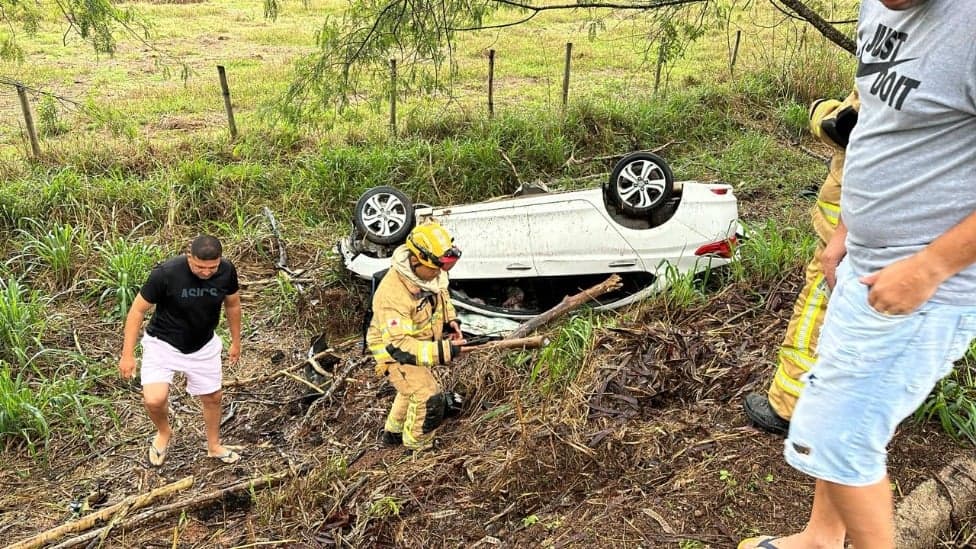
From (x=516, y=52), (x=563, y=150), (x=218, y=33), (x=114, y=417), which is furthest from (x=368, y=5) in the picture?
(x=218, y=33)

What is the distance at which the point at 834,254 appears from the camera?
2.38 metres

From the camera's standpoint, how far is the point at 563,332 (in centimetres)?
446

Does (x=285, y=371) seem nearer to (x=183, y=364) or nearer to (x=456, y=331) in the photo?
(x=183, y=364)

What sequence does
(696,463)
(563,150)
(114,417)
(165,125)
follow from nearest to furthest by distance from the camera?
(696,463)
(114,417)
(563,150)
(165,125)

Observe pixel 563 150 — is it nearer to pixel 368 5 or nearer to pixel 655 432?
pixel 368 5

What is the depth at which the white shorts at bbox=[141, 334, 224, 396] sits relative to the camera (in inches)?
163

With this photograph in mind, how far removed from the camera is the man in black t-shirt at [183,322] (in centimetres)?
401

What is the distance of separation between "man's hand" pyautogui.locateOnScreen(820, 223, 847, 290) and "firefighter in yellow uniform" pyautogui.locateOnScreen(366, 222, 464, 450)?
1917 millimetres

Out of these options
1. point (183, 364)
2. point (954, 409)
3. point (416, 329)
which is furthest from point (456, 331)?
point (954, 409)

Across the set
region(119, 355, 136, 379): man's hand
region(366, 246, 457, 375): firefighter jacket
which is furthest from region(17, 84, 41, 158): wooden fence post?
region(366, 246, 457, 375): firefighter jacket

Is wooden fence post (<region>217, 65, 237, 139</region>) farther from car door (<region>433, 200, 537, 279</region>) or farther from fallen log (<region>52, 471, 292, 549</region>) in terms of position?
fallen log (<region>52, 471, 292, 549</region>)

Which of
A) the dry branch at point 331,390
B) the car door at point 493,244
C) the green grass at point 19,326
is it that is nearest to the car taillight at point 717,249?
the car door at point 493,244

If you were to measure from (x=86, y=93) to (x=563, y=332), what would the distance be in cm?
1155

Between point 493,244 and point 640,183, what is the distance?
120 centimetres
